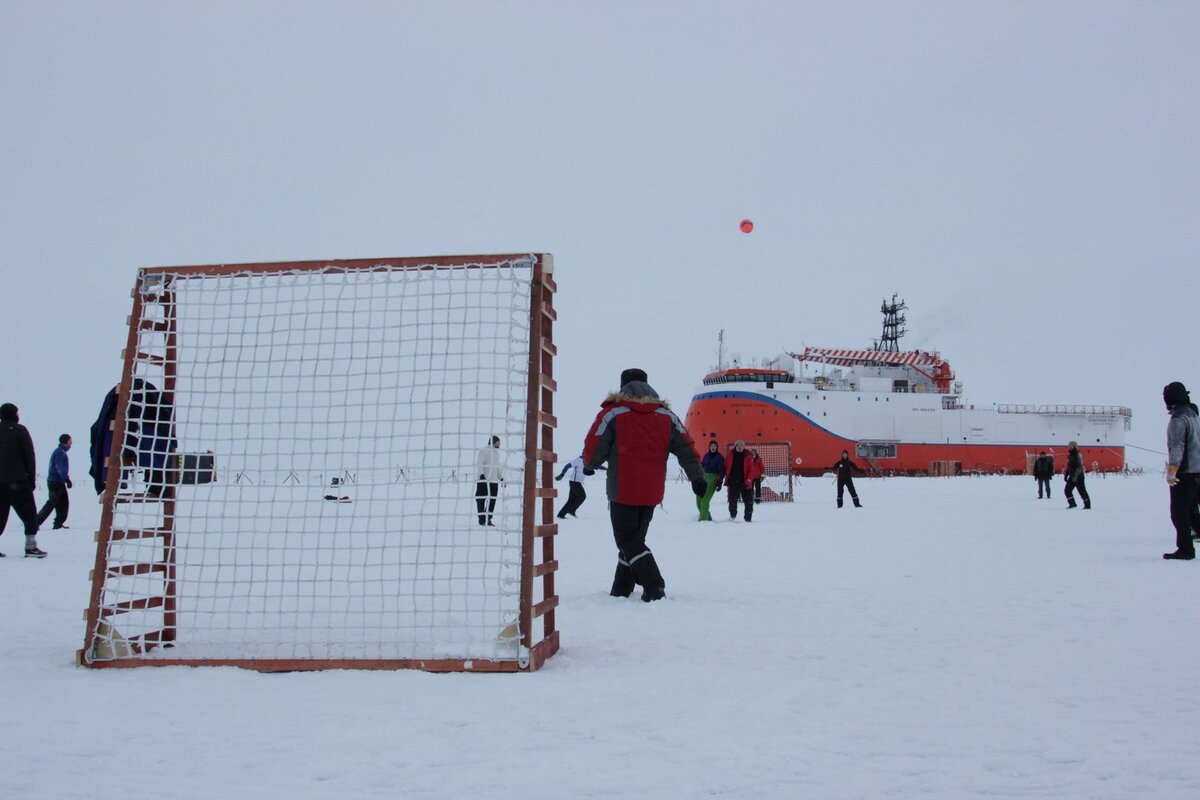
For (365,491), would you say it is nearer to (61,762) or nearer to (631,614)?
→ (631,614)

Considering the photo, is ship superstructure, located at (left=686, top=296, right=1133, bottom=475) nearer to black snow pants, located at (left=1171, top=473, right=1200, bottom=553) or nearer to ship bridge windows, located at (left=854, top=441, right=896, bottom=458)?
ship bridge windows, located at (left=854, top=441, right=896, bottom=458)

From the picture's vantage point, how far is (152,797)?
2.79 metres

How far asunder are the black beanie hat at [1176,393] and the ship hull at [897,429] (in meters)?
40.8

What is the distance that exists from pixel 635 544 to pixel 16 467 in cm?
710

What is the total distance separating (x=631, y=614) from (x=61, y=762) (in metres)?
3.85

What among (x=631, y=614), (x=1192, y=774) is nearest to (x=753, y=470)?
(x=631, y=614)

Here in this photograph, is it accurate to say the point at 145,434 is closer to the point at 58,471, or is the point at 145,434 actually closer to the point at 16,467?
the point at 16,467

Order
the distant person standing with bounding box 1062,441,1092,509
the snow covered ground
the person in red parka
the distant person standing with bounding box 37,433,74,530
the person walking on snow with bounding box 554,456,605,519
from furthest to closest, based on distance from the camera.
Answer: the distant person standing with bounding box 1062,441,1092,509
the person walking on snow with bounding box 554,456,605,519
the distant person standing with bounding box 37,433,74,530
the person in red parka
the snow covered ground

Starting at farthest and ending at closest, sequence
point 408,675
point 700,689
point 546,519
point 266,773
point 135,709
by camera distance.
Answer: point 546,519, point 408,675, point 700,689, point 135,709, point 266,773

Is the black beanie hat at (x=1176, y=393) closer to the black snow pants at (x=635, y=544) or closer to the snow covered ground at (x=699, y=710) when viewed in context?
the snow covered ground at (x=699, y=710)

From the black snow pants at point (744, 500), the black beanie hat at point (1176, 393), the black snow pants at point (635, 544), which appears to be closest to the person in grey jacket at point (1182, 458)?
the black beanie hat at point (1176, 393)

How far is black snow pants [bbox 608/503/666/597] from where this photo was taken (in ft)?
22.0

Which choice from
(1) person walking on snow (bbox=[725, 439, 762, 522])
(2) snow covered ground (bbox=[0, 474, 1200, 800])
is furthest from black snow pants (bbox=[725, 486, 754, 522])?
(2) snow covered ground (bbox=[0, 474, 1200, 800])

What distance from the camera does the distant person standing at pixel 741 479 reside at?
16734mm
